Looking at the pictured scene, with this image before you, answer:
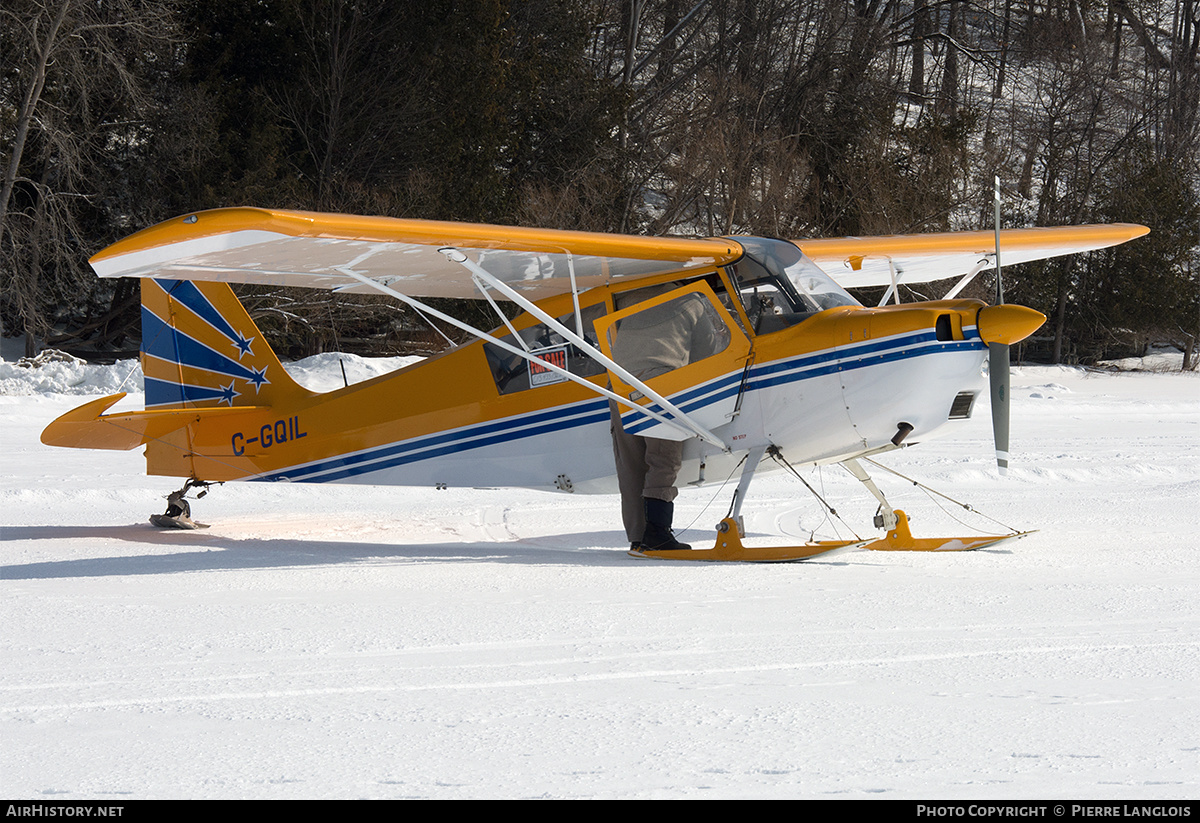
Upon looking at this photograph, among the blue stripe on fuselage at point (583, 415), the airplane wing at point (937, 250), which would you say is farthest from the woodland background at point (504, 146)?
the airplane wing at point (937, 250)

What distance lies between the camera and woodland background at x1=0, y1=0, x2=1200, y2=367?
20.7m

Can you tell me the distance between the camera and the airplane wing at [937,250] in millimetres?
8398

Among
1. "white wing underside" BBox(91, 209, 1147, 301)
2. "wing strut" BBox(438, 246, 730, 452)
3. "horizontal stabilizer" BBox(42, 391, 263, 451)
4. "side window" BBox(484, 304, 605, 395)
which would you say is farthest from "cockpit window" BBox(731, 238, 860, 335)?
"horizontal stabilizer" BBox(42, 391, 263, 451)

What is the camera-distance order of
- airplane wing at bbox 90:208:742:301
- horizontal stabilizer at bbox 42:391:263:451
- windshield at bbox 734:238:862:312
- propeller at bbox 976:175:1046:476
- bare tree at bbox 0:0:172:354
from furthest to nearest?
1. bare tree at bbox 0:0:172:354
2. horizontal stabilizer at bbox 42:391:263:451
3. windshield at bbox 734:238:862:312
4. propeller at bbox 976:175:1046:476
5. airplane wing at bbox 90:208:742:301

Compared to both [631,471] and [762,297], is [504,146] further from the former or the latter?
[762,297]

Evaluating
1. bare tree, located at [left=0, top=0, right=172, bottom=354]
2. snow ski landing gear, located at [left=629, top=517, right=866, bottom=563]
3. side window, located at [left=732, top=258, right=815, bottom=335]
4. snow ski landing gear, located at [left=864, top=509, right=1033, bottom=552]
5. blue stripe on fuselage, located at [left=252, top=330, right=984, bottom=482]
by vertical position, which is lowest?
snow ski landing gear, located at [left=864, top=509, right=1033, bottom=552]

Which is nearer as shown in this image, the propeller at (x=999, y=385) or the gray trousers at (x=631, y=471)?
the propeller at (x=999, y=385)

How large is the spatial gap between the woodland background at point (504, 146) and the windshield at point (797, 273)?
48.9 feet

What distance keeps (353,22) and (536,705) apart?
2481cm

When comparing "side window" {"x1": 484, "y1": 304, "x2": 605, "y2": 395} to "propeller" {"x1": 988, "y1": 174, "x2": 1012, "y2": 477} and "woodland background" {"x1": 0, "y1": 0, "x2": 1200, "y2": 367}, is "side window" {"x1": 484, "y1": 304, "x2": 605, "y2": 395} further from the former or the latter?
"woodland background" {"x1": 0, "y1": 0, "x2": 1200, "y2": 367}

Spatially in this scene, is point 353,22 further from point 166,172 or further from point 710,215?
point 710,215

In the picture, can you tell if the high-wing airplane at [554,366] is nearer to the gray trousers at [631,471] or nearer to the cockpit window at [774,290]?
the cockpit window at [774,290]

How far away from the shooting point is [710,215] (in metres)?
25.5

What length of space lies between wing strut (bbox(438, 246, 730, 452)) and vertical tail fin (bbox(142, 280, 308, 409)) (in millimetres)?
2520
